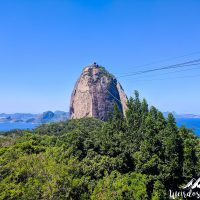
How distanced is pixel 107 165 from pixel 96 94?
9951 centimetres

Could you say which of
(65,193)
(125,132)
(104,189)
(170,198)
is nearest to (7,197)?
(65,193)

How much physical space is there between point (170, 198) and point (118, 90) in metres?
111

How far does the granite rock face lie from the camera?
120119mm

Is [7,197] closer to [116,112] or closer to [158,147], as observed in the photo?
[158,147]

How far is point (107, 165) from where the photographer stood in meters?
24.7

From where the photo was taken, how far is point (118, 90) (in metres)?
133

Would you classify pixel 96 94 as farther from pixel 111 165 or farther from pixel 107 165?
pixel 107 165

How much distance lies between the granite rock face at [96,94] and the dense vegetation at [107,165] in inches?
3258

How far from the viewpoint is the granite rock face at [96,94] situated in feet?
394

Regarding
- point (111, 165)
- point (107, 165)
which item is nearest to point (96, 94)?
point (111, 165)

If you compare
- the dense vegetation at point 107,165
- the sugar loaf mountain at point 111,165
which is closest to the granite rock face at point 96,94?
the sugar loaf mountain at point 111,165

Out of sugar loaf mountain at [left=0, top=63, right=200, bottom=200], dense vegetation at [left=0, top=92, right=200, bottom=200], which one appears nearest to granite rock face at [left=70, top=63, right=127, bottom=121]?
sugar loaf mountain at [left=0, top=63, right=200, bottom=200]

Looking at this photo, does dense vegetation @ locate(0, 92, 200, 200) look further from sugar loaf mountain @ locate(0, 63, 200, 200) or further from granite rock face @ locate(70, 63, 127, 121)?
granite rock face @ locate(70, 63, 127, 121)

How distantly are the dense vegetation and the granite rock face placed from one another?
8274 centimetres
